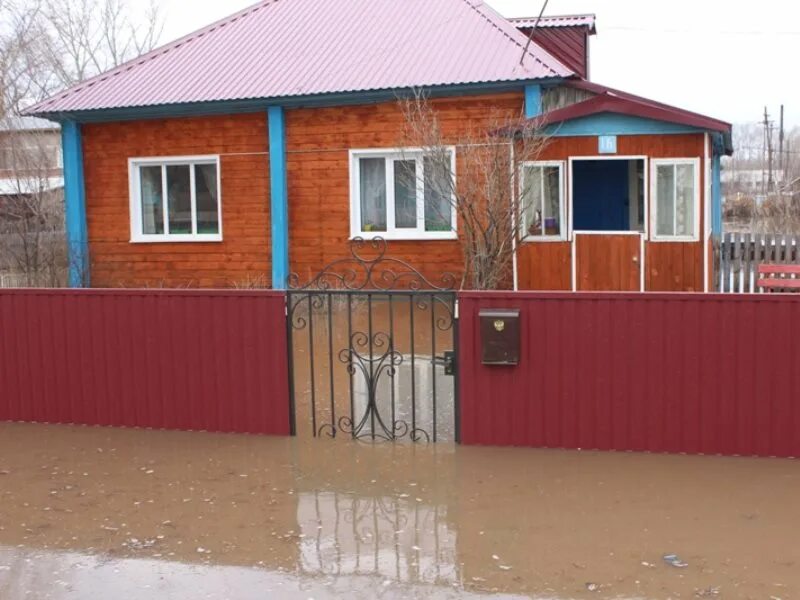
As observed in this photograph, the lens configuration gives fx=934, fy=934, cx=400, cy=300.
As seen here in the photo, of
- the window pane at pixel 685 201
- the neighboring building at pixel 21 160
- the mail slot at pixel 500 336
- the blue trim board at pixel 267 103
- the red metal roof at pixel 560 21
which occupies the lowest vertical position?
the mail slot at pixel 500 336

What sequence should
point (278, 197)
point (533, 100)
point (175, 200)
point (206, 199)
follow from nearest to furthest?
point (533, 100)
point (278, 197)
point (206, 199)
point (175, 200)

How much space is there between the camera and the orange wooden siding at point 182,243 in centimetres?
1570

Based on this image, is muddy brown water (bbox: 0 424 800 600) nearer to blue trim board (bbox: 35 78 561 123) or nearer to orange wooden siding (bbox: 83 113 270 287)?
blue trim board (bbox: 35 78 561 123)

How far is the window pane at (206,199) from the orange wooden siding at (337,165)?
1502 mm

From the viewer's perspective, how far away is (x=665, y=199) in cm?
1259

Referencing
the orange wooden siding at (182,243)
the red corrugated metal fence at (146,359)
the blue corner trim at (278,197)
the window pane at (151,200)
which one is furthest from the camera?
the window pane at (151,200)

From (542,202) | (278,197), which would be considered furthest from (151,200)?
(542,202)

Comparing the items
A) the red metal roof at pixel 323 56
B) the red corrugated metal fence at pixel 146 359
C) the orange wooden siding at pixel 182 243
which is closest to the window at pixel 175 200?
the orange wooden siding at pixel 182 243

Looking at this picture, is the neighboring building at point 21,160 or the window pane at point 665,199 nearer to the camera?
the window pane at point 665,199

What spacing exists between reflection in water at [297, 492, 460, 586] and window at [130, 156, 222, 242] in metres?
10.7

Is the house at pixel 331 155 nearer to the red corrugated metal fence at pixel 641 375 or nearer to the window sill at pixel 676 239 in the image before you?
the window sill at pixel 676 239

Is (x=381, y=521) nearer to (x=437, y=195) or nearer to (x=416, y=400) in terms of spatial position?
(x=416, y=400)

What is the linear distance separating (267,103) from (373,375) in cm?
896

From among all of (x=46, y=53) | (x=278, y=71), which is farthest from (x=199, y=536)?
(x=46, y=53)
